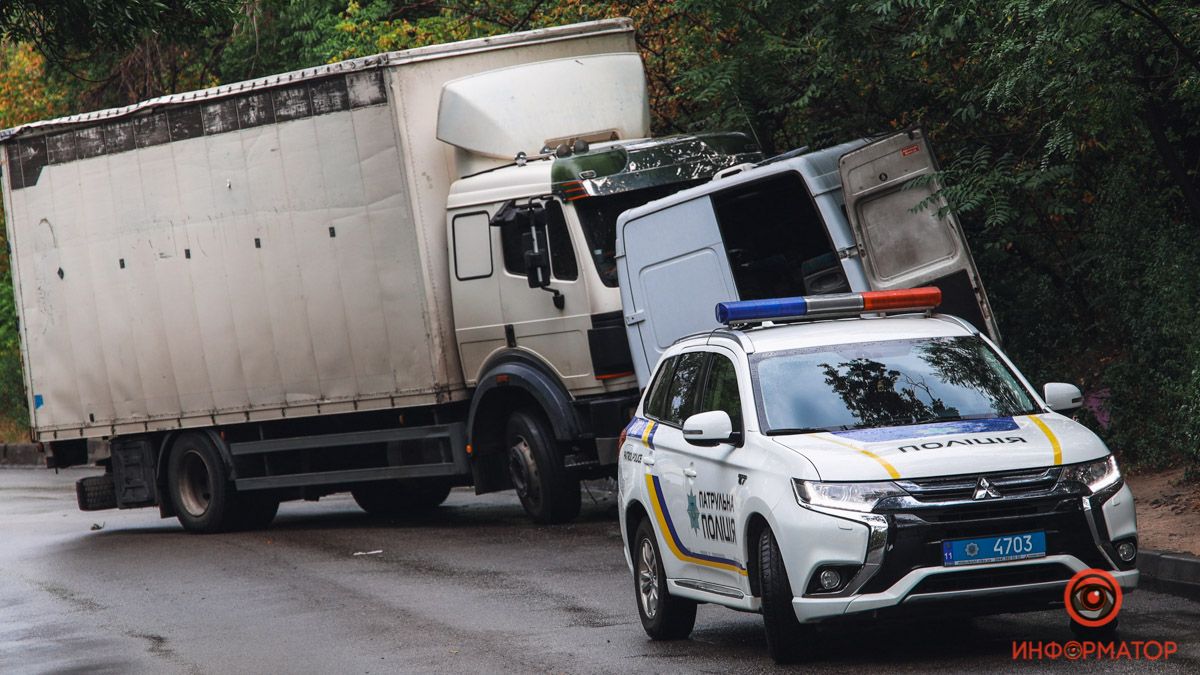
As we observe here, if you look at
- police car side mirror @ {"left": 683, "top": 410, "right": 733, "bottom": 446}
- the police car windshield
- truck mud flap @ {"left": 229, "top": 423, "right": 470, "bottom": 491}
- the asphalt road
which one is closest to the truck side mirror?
truck mud flap @ {"left": 229, "top": 423, "right": 470, "bottom": 491}

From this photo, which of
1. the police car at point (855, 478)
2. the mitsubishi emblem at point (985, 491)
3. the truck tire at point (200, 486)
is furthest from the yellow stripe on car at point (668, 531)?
the truck tire at point (200, 486)

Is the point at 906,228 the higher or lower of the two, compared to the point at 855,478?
higher

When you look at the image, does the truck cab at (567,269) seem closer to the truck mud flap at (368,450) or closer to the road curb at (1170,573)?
the truck mud flap at (368,450)

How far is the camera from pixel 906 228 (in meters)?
13.3

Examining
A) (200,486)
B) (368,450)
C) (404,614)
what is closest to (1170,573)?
(404,614)

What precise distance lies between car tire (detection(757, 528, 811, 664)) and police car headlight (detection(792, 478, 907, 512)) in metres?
0.32

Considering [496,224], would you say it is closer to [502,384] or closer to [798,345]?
[502,384]

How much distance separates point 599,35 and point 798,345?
8569 mm

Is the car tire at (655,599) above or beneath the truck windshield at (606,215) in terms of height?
beneath

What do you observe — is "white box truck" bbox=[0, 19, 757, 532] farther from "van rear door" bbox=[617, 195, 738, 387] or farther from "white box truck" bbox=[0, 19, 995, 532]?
"van rear door" bbox=[617, 195, 738, 387]

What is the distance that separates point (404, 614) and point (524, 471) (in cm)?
466

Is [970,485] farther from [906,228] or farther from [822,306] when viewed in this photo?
[906,228]

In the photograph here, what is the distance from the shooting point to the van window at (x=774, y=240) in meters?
13.8

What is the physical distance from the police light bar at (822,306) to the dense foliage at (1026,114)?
2.93m
